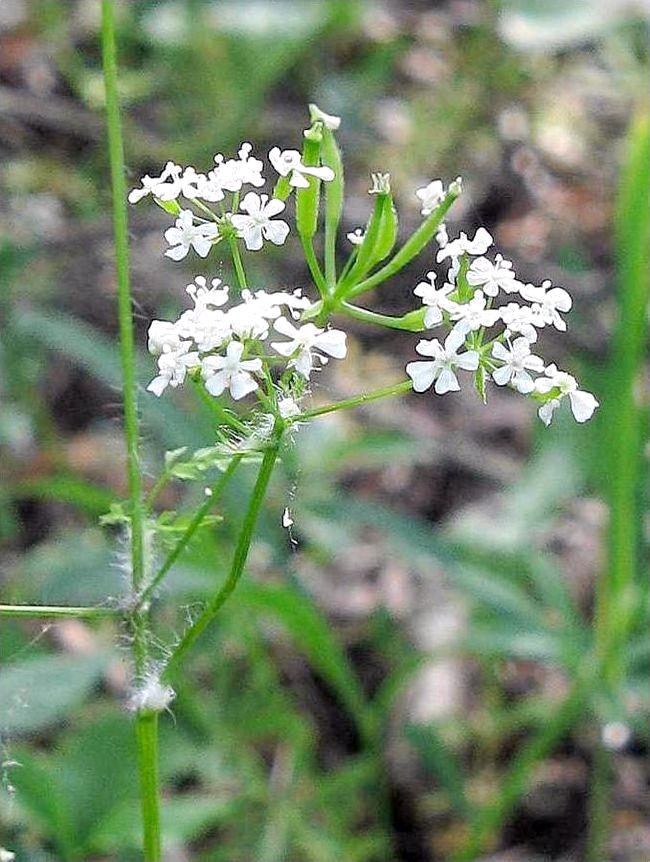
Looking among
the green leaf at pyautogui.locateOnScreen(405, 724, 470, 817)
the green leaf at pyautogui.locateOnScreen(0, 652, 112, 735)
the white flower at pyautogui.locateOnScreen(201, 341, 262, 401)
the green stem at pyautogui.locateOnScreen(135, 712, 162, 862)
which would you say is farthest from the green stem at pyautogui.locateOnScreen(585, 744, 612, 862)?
the white flower at pyautogui.locateOnScreen(201, 341, 262, 401)

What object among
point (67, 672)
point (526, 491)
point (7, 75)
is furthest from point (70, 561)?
point (7, 75)

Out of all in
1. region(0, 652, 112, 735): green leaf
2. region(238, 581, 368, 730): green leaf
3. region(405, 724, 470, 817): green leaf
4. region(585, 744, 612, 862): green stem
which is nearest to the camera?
region(0, 652, 112, 735): green leaf

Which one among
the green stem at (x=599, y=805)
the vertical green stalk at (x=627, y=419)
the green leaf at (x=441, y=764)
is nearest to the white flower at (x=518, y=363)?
the vertical green stalk at (x=627, y=419)

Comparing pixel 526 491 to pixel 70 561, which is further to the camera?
pixel 526 491

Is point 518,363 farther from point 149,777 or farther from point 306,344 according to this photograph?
point 149,777

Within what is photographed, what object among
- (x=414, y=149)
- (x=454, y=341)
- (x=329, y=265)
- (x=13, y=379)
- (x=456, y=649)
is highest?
(x=414, y=149)

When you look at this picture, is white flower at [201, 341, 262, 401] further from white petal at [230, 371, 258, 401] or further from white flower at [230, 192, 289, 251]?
white flower at [230, 192, 289, 251]

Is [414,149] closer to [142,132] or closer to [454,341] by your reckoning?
[142,132]
